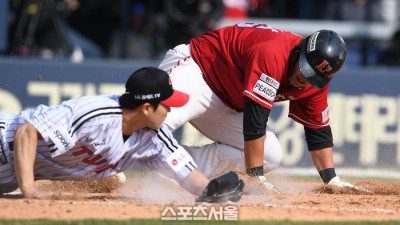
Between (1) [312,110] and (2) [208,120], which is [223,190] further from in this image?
(1) [312,110]

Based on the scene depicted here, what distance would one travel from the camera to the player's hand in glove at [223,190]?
5836mm

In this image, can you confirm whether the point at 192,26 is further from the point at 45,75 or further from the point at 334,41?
the point at 334,41

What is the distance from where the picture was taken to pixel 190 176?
593 cm

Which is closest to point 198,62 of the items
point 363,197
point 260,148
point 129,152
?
point 260,148

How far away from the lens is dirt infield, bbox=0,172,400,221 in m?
5.60

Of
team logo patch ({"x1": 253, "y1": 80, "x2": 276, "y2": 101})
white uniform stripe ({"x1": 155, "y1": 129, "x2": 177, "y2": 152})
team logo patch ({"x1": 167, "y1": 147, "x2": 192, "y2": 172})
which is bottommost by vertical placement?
team logo patch ({"x1": 167, "y1": 147, "x2": 192, "y2": 172})

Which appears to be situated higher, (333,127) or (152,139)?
(152,139)

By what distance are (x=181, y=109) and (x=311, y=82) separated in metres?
1.13

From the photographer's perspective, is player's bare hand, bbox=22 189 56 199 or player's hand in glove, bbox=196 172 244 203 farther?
player's hand in glove, bbox=196 172 244 203

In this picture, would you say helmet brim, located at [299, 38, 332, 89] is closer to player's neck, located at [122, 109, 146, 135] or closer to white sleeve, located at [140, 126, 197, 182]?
white sleeve, located at [140, 126, 197, 182]

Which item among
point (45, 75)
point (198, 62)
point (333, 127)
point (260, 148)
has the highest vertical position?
point (198, 62)

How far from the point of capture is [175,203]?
612 centimetres

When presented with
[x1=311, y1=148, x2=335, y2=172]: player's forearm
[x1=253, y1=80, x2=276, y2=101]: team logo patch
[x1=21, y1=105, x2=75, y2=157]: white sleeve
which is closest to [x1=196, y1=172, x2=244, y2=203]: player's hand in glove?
[x1=253, y1=80, x2=276, y2=101]: team logo patch

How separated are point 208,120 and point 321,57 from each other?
4.31 ft
